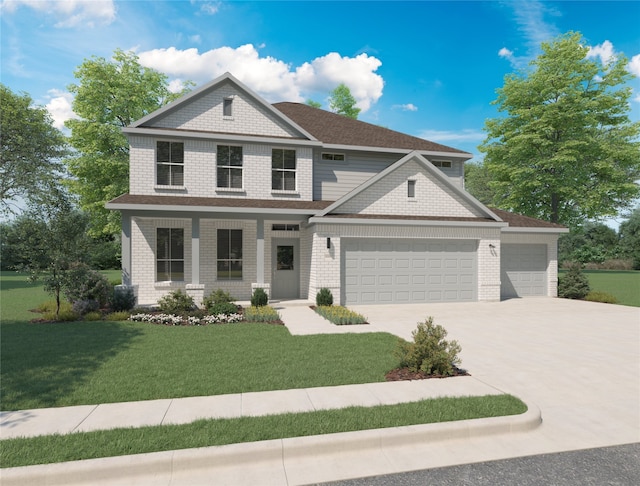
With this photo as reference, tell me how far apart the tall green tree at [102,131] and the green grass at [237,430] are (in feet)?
75.7

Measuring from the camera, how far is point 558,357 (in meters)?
8.07

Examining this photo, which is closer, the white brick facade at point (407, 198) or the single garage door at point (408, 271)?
the single garage door at point (408, 271)

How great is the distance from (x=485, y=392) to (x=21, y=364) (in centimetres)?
864

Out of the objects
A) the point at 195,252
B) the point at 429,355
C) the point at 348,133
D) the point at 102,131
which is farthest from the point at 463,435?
the point at 102,131

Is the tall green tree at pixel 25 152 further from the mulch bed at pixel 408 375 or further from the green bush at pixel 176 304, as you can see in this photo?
the mulch bed at pixel 408 375

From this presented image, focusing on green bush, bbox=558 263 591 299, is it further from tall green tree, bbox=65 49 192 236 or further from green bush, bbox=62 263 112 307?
tall green tree, bbox=65 49 192 236

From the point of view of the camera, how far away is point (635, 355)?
8.33 m

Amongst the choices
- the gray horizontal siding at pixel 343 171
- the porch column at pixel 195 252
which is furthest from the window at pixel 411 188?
the porch column at pixel 195 252

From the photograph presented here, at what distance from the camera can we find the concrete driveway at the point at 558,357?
16.5 ft

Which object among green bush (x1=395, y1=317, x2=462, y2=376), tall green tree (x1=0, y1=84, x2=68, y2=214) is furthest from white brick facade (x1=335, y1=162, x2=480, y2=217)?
tall green tree (x1=0, y1=84, x2=68, y2=214)

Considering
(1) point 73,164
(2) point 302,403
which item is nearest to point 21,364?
(2) point 302,403

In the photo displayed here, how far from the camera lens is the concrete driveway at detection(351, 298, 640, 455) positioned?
198 inches

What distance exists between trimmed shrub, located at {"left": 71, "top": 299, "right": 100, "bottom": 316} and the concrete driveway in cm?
965

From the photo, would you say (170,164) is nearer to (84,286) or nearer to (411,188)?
(84,286)
